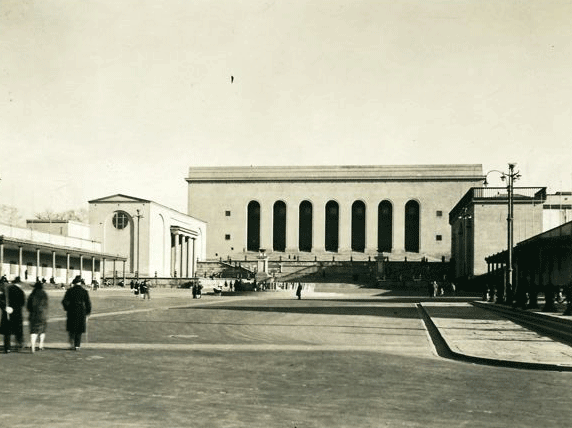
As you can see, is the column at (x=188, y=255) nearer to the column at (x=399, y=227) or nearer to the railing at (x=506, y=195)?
the column at (x=399, y=227)

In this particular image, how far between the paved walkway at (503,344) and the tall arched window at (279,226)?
87.8 metres

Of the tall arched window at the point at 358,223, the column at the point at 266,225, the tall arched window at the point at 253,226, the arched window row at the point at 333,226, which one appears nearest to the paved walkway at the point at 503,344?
the arched window row at the point at 333,226

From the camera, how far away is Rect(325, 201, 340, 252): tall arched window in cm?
11162

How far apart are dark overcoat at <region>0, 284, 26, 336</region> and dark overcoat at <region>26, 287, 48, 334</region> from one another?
23 cm

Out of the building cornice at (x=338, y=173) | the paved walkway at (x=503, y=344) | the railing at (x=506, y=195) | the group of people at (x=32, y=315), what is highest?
the building cornice at (x=338, y=173)

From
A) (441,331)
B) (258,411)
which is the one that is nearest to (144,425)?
(258,411)

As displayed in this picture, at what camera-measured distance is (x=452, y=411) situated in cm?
867

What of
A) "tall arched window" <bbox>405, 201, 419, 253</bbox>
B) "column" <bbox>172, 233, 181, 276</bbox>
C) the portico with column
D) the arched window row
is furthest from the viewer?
the arched window row

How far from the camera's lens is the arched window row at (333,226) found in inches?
4323

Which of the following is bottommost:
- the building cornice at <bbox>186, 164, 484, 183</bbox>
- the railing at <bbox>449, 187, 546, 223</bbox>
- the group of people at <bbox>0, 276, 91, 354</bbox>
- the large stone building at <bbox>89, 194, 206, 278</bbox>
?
the group of people at <bbox>0, 276, 91, 354</bbox>

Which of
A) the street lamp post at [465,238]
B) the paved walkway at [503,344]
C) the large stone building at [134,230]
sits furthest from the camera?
the large stone building at [134,230]

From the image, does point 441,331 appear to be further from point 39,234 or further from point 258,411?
point 39,234

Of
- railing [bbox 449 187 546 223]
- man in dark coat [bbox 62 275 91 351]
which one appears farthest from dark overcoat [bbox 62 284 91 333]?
railing [bbox 449 187 546 223]

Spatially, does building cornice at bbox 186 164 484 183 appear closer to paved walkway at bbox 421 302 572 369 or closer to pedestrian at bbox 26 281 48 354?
paved walkway at bbox 421 302 572 369
